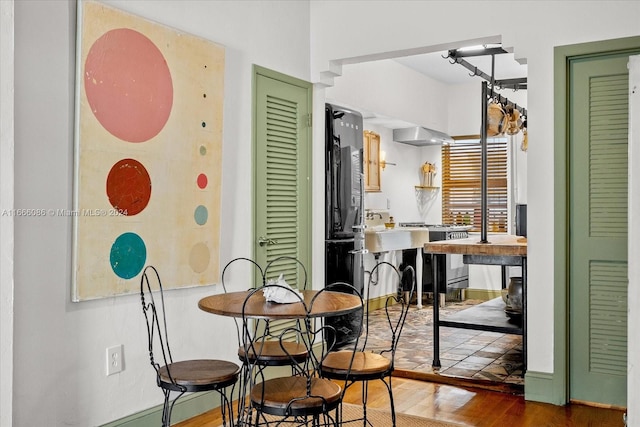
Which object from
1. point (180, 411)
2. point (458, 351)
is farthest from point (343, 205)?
point (180, 411)

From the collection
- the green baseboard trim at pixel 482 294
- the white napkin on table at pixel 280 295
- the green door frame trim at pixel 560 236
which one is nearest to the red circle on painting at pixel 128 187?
the white napkin on table at pixel 280 295

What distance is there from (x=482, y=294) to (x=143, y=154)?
606 centimetres

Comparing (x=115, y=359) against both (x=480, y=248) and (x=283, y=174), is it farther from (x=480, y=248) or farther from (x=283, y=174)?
(x=480, y=248)

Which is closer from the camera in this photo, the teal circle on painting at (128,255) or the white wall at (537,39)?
the teal circle on painting at (128,255)

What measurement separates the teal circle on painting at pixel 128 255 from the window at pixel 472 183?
5838 millimetres

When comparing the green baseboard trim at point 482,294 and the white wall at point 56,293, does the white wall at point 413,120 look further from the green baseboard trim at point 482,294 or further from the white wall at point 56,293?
the white wall at point 56,293

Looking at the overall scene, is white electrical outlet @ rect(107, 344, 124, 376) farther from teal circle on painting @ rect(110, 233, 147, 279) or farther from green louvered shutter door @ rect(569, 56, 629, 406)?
green louvered shutter door @ rect(569, 56, 629, 406)

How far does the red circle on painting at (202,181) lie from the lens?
11.6 ft

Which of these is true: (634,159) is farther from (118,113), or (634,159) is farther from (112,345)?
(112,345)

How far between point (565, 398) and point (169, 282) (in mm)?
2426

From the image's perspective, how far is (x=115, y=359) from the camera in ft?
10.1

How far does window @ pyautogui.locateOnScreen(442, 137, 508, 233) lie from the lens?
26.8ft

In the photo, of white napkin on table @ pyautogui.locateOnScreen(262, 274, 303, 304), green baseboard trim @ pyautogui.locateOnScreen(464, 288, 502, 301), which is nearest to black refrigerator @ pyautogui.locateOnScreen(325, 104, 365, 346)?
white napkin on table @ pyautogui.locateOnScreen(262, 274, 303, 304)

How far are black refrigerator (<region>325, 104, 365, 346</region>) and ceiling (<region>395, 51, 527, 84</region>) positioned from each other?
Result: 1997 mm
